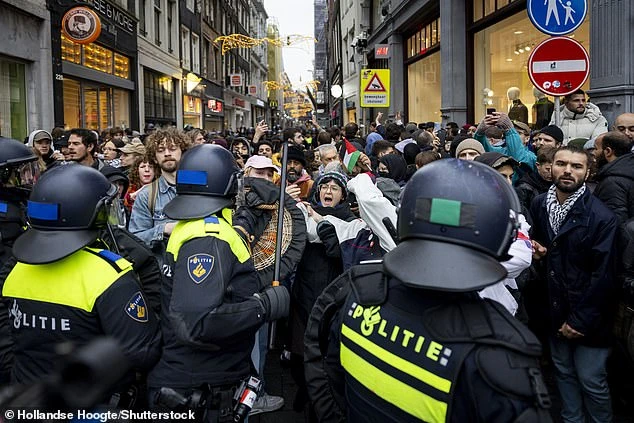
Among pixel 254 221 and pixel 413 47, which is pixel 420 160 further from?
pixel 413 47

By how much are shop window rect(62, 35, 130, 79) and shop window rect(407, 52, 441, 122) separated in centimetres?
1056

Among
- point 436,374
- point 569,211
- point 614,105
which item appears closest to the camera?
point 436,374

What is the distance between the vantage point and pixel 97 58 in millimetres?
17672

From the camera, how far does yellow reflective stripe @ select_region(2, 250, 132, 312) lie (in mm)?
2395

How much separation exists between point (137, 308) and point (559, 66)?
16.8 feet

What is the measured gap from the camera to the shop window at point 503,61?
11820 millimetres

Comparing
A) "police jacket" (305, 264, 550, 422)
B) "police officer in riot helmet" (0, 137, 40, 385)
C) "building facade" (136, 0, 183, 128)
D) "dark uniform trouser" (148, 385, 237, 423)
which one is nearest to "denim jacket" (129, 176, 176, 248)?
"police officer in riot helmet" (0, 137, 40, 385)

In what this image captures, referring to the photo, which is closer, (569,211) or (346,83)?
(569,211)

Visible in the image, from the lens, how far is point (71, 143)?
228 inches

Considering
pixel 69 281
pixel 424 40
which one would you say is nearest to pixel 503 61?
pixel 424 40

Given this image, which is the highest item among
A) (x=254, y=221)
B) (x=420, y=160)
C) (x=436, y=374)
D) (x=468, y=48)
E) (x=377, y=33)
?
(x=377, y=33)

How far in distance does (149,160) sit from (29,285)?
7.68 feet

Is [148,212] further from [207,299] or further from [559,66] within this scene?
[559,66]

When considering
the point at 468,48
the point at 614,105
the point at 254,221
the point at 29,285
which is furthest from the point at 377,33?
the point at 29,285
